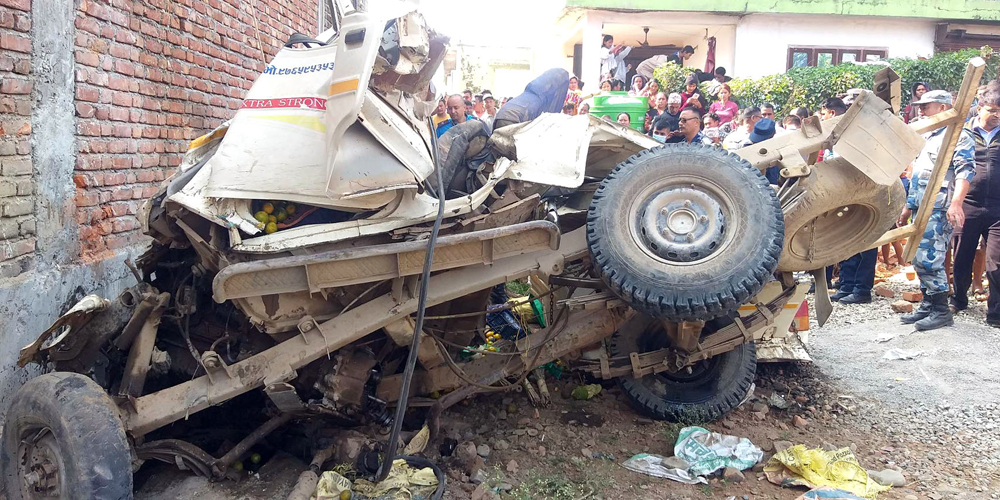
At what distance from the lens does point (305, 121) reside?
3.44 meters

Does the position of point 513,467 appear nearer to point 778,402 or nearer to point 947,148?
point 778,402

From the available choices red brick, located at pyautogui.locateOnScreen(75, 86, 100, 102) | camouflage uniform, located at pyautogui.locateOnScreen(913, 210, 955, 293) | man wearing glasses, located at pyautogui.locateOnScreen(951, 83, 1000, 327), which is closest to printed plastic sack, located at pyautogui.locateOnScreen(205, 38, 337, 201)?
red brick, located at pyautogui.locateOnScreen(75, 86, 100, 102)

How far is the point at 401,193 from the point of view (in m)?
3.45

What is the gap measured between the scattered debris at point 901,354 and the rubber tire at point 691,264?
2975 mm

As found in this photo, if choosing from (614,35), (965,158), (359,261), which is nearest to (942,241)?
(965,158)

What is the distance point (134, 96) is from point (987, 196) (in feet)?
22.9

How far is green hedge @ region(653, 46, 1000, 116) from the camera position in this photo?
44.6ft

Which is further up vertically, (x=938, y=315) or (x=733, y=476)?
(x=938, y=315)

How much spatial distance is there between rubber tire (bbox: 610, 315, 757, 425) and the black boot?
2544mm

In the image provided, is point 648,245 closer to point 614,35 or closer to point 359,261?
point 359,261

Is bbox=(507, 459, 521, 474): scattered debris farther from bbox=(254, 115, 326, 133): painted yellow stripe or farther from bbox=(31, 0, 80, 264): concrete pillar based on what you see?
bbox=(31, 0, 80, 264): concrete pillar

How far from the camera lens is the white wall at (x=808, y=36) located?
17.5m

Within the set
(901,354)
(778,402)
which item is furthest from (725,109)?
(778,402)

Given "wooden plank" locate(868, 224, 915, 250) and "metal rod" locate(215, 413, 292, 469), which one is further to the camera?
"wooden plank" locate(868, 224, 915, 250)
